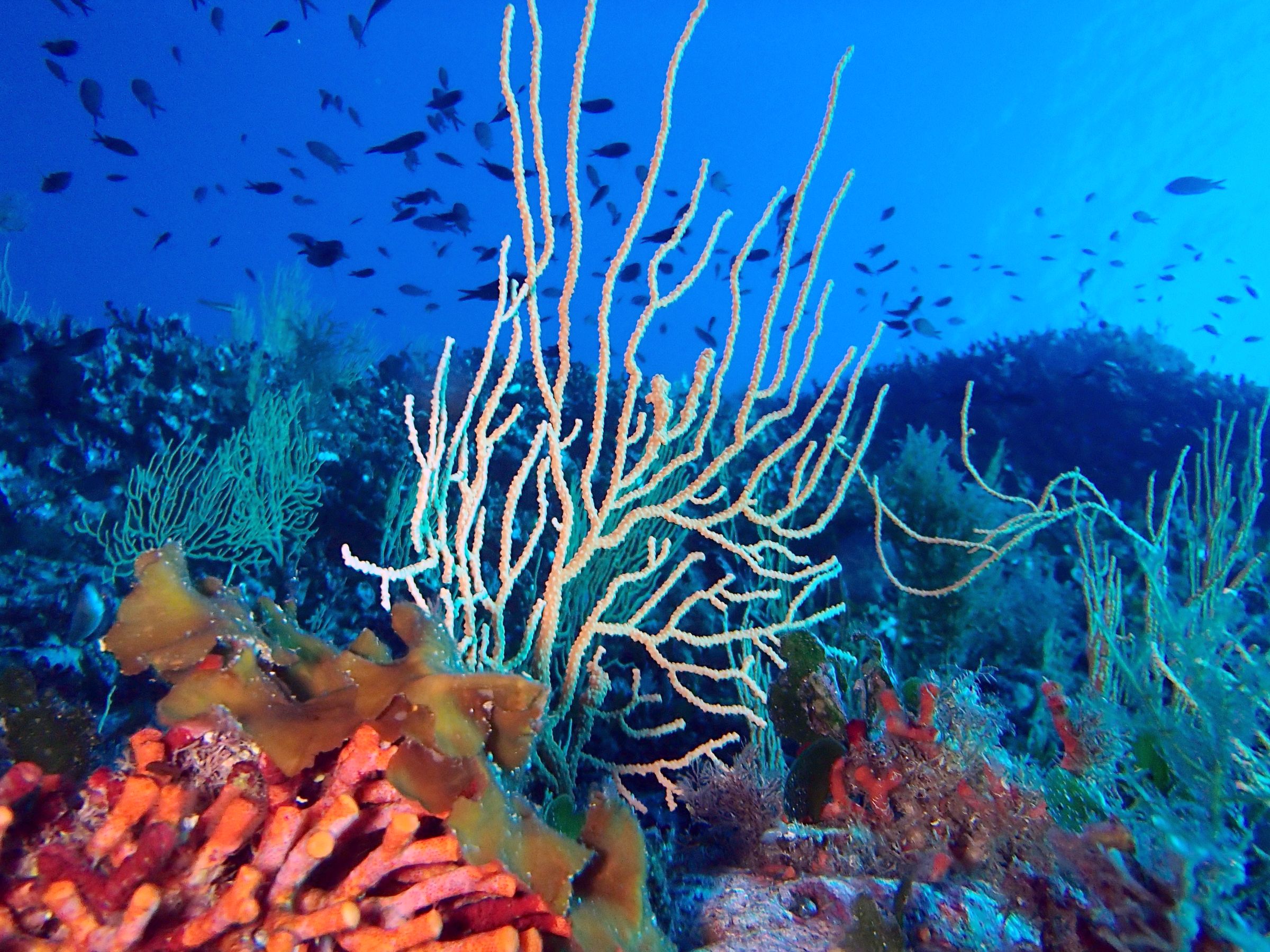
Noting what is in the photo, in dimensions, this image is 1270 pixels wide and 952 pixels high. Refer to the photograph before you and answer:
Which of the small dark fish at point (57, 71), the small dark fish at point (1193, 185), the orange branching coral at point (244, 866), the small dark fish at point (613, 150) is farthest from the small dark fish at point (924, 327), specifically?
the small dark fish at point (57, 71)

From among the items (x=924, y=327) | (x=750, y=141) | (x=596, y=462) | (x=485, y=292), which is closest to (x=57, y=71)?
(x=485, y=292)

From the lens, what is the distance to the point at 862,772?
2549 millimetres

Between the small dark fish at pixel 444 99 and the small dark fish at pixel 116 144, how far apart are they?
3575mm

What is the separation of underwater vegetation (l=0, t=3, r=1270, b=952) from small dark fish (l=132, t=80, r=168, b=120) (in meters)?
5.16

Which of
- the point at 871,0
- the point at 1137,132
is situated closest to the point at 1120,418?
the point at 1137,132

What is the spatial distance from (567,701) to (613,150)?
7.26 m

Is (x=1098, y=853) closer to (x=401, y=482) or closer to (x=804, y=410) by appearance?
(x=401, y=482)

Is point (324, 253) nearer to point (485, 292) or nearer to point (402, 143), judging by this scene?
point (402, 143)

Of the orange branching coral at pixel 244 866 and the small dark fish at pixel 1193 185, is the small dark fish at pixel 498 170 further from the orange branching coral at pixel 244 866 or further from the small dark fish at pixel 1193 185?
the small dark fish at pixel 1193 185

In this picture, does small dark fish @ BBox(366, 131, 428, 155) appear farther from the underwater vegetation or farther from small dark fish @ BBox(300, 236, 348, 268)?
the underwater vegetation

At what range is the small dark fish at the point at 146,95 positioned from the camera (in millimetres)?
8625

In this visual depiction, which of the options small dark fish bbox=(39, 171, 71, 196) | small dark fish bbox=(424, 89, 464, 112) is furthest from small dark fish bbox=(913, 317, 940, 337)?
small dark fish bbox=(39, 171, 71, 196)

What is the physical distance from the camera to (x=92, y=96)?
7.72 meters

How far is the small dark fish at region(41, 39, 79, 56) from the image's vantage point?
758 centimetres
